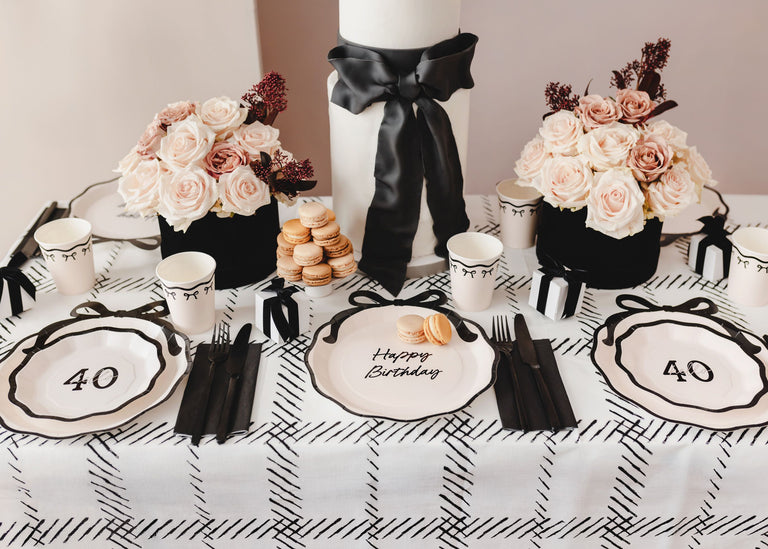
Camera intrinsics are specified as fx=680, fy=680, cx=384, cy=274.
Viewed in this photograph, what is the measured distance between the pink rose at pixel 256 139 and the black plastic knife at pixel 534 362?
18.8 inches

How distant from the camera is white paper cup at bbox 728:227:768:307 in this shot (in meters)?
1.07

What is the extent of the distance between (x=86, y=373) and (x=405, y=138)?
59 centimetres

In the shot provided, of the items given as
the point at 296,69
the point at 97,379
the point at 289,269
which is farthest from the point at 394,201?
the point at 296,69

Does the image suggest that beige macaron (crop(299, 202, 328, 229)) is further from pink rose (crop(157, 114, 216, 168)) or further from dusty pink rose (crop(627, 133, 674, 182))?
dusty pink rose (crop(627, 133, 674, 182))

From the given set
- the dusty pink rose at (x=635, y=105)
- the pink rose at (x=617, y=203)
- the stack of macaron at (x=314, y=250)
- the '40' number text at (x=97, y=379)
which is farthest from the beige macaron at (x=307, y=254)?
the dusty pink rose at (x=635, y=105)

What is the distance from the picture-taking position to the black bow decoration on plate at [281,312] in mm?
1007

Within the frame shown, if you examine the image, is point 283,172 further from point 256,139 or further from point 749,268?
point 749,268

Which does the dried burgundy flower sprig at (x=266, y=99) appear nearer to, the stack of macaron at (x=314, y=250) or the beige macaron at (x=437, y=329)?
the stack of macaron at (x=314, y=250)

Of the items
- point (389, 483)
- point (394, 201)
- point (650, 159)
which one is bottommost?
point (389, 483)

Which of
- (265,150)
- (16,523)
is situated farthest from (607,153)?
(16,523)

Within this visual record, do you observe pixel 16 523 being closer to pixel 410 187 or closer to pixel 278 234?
pixel 278 234

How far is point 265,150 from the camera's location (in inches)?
42.8

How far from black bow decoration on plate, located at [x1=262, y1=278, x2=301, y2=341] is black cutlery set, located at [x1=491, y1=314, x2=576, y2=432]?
0.30m

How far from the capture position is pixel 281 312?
1012 millimetres
